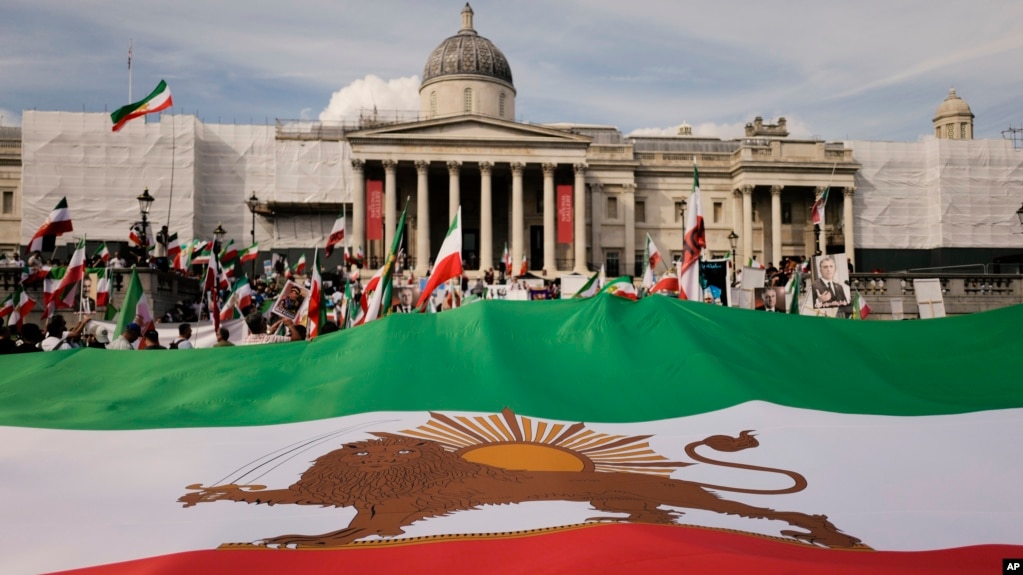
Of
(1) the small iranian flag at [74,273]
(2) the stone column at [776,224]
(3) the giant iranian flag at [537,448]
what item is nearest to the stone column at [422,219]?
(2) the stone column at [776,224]

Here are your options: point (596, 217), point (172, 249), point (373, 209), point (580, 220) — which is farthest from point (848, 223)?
point (172, 249)

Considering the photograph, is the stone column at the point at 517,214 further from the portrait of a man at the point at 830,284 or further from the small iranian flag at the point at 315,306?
the small iranian flag at the point at 315,306

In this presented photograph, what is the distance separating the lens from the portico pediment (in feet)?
154

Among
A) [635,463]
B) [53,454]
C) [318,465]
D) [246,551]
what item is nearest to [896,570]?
[635,463]

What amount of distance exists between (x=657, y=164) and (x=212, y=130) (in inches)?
1221

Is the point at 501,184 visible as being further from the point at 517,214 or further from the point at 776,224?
the point at 776,224

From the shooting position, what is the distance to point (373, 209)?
4700 centimetres

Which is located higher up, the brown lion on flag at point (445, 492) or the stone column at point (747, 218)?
the stone column at point (747, 218)

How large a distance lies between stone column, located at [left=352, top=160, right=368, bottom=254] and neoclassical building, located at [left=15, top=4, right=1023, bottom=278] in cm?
11

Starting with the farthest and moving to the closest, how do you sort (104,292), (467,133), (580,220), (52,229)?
1. (580,220)
2. (467,133)
3. (104,292)
4. (52,229)

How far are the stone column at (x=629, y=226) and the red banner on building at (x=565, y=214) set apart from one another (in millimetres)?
6860

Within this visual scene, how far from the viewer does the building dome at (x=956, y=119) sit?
6272 centimetres

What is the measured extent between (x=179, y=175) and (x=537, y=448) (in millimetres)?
48861

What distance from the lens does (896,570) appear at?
308 centimetres
